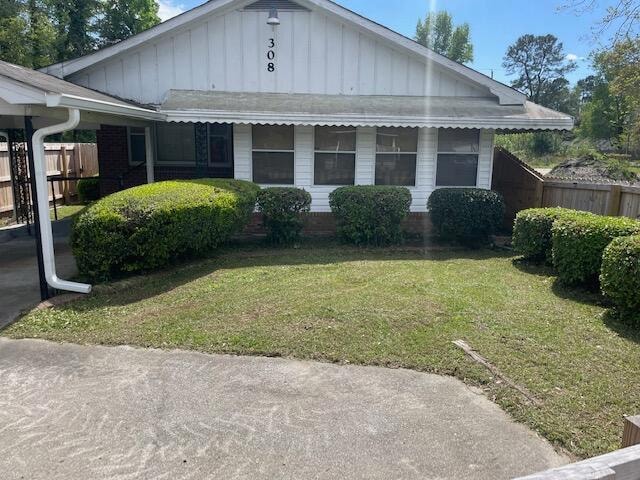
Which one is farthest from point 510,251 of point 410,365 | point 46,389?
point 46,389

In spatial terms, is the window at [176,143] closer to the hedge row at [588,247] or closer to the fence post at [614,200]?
the hedge row at [588,247]

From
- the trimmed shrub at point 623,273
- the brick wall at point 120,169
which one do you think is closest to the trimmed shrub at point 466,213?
the trimmed shrub at point 623,273

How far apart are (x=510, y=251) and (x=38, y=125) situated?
392 inches

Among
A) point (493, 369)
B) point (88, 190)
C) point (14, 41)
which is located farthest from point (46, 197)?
point (14, 41)

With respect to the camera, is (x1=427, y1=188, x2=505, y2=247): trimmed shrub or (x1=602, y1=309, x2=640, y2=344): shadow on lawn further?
(x1=427, y1=188, x2=505, y2=247): trimmed shrub

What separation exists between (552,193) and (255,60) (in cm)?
740

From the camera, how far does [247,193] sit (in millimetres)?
9156

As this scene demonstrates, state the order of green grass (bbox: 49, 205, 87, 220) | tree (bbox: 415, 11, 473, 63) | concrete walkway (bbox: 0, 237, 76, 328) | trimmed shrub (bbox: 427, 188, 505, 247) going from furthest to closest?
tree (bbox: 415, 11, 473, 63) → green grass (bbox: 49, 205, 87, 220) → trimmed shrub (bbox: 427, 188, 505, 247) → concrete walkway (bbox: 0, 237, 76, 328)

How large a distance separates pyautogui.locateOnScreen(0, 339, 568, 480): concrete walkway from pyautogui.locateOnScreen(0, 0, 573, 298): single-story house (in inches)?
280

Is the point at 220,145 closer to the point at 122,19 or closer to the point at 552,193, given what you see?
the point at 552,193

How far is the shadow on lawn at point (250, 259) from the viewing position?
6.55 m

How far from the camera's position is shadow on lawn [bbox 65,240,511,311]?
655cm

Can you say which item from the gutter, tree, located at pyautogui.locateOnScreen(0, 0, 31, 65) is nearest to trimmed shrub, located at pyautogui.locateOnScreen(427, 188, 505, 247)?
the gutter

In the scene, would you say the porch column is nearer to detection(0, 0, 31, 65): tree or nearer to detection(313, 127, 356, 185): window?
detection(313, 127, 356, 185): window
